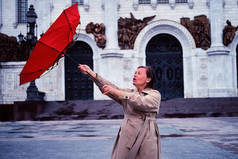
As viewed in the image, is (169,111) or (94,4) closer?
(169,111)

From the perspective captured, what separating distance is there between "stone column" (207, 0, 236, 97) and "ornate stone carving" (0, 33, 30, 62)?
1344 centimetres

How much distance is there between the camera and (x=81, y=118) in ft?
48.3

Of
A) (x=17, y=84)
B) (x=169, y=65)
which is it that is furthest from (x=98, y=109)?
(x=169, y=65)

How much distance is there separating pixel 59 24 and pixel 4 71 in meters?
19.6

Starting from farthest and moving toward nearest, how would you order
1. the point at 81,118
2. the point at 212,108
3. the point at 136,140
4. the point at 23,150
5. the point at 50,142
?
the point at 212,108 < the point at 81,118 < the point at 50,142 < the point at 23,150 < the point at 136,140

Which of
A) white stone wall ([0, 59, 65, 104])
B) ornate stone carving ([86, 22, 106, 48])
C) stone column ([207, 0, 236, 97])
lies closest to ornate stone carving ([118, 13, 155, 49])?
ornate stone carving ([86, 22, 106, 48])

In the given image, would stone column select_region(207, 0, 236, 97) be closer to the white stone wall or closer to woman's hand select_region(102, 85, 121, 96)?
the white stone wall

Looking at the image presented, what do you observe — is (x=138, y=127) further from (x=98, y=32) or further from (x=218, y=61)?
(x=218, y=61)

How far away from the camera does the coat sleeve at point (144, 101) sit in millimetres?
2285

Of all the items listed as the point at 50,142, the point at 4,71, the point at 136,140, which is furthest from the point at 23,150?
the point at 4,71

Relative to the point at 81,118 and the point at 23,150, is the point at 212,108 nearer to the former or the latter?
the point at 81,118

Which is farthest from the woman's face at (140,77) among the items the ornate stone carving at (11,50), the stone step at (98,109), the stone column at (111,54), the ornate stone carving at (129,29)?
the ornate stone carving at (11,50)

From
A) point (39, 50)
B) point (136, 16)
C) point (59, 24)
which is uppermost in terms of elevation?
point (136, 16)

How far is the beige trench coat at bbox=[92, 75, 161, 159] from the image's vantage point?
239cm
